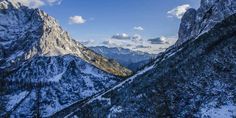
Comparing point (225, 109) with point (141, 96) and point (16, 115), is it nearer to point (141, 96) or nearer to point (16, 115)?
point (141, 96)

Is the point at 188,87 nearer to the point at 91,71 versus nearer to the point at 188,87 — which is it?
the point at 188,87

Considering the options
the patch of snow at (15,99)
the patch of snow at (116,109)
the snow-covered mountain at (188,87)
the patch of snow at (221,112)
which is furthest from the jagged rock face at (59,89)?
the patch of snow at (221,112)

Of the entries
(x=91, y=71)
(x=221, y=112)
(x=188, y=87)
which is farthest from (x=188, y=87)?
(x=91, y=71)

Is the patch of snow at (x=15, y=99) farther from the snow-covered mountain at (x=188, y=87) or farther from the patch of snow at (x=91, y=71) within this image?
the snow-covered mountain at (x=188, y=87)

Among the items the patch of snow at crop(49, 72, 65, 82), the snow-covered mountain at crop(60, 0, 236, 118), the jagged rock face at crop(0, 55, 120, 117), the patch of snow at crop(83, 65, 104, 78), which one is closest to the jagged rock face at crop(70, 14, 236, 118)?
the snow-covered mountain at crop(60, 0, 236, 118)

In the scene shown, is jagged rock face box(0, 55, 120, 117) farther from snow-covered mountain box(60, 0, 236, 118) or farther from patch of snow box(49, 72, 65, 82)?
snow-covered mountain box(60, 0, 236, 118)

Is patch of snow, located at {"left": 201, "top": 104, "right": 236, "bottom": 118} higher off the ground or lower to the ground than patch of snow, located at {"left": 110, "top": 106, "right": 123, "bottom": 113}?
A: higher

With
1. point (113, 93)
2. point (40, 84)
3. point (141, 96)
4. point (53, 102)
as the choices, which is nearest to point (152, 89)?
point (141, 96)

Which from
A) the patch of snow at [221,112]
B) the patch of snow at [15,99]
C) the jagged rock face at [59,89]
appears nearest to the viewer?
the patch of snow at [221,112]
